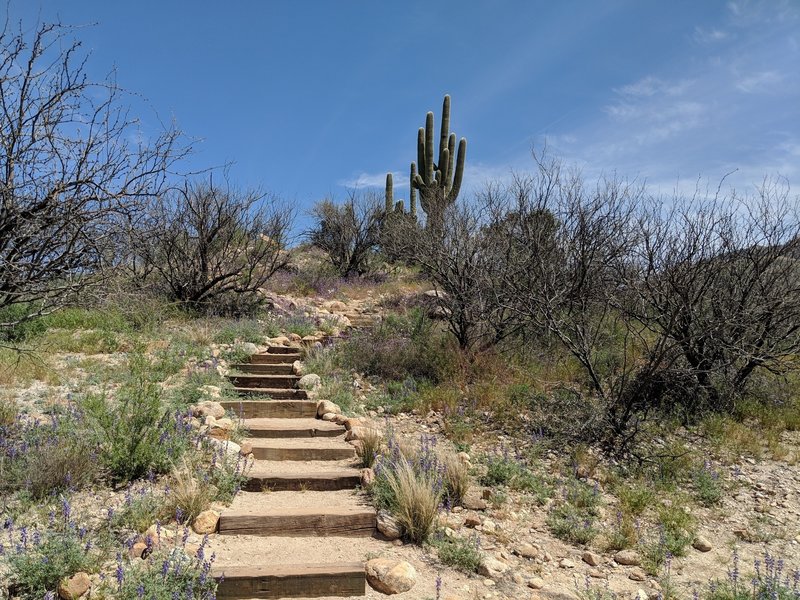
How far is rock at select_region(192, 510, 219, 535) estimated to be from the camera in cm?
396

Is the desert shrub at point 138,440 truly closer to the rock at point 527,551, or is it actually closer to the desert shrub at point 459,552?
the desert shrub at point 459,552

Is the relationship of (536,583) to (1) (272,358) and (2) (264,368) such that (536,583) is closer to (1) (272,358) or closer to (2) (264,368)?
(2) (264,368)

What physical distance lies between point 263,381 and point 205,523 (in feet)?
14.4

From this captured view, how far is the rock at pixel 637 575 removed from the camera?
3.78 meters

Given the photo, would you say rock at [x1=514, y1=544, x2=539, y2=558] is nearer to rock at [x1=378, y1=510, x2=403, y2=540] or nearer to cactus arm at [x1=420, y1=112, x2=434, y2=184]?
rock at [x1=378, y1=510, x2=403, y2=540]

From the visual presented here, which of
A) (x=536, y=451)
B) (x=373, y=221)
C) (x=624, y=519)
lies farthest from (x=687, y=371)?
(x=373, y=221)

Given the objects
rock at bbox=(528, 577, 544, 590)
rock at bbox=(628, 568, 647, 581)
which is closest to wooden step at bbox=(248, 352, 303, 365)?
rock at bbox=(528, 577, 544, 590)

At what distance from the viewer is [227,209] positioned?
1374 cm

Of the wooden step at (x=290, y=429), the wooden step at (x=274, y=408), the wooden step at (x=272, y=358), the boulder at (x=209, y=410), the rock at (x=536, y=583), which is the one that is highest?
the wooden step at (x=272, y=358)

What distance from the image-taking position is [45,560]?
308cm

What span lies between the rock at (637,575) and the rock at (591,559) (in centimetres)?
23

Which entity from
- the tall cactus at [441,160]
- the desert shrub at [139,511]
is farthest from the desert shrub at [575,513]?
the tall cactus at [441,160]

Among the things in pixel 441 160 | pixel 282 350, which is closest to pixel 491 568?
pixel 282 350

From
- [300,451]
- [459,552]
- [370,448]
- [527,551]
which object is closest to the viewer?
[459,552]
